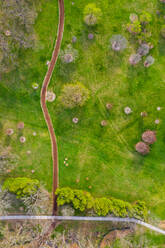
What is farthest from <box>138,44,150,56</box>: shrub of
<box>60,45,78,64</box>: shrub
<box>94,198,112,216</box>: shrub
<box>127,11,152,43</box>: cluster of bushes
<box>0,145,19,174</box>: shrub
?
<box>0,145,19,174</box>: shrub

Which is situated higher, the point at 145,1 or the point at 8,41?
the point at 145,1

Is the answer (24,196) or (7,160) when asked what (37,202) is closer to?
(24,196)

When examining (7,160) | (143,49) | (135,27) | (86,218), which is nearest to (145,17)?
(135,27)

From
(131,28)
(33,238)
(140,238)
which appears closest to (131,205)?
(140,238)

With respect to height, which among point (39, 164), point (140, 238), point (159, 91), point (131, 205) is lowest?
point (140, 238)

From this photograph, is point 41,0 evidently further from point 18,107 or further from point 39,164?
point 39,164

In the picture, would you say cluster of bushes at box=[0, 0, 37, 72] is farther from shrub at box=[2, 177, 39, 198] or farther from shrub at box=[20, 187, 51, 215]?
shrub at box=[20, 187, 51, 215]
